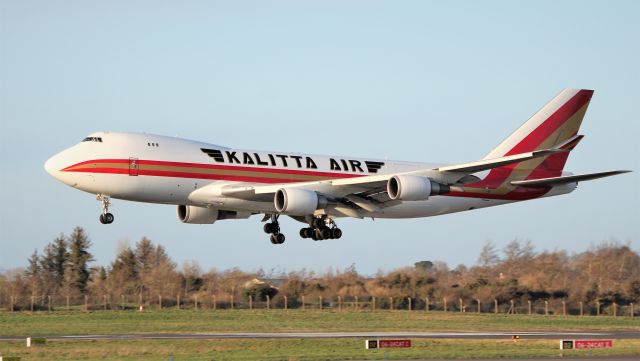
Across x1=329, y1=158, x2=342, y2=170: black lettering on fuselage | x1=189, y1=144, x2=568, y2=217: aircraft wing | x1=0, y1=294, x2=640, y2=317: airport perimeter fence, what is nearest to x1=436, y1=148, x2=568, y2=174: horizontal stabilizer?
x1=189, y1=144, x2=568, y2=217: aircraft wing

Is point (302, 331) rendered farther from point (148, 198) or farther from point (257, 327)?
point (148, 198)

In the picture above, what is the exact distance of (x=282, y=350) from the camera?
5144 centimetres

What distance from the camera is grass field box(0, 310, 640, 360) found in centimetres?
4984

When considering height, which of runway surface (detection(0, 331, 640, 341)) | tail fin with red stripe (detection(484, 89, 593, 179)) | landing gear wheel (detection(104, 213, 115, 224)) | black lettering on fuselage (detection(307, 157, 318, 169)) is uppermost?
tail fin with red stripe (detection(484, 89, 593, 179))

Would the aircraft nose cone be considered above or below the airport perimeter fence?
above

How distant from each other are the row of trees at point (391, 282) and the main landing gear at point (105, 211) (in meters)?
23.9

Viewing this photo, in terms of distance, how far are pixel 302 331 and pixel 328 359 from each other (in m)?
19.5

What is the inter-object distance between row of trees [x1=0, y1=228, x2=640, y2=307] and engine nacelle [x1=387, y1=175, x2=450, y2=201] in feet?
83.3

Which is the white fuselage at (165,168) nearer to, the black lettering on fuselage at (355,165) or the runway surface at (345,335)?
the black lettering on fuselage at (355,165)

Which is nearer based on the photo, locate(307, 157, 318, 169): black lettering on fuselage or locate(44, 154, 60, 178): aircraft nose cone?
locate(44, 154, 60, 178): aircraft nose cone

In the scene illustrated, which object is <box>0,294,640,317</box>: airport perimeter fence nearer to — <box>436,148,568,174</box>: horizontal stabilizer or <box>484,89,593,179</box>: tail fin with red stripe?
<box>484,89,593,179</box>: tail fin with red stripe

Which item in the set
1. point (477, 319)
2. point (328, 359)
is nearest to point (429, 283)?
point (477, 319)

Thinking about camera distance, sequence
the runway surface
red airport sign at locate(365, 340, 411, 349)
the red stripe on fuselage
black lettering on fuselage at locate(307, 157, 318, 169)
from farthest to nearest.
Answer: black lettering on fuselage at locate(307, 157, 318, 169), the runway surface, the red stripe on fuselage, red airport sign at locate(365, 340, 411, 349)

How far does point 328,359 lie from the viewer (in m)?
46.6
